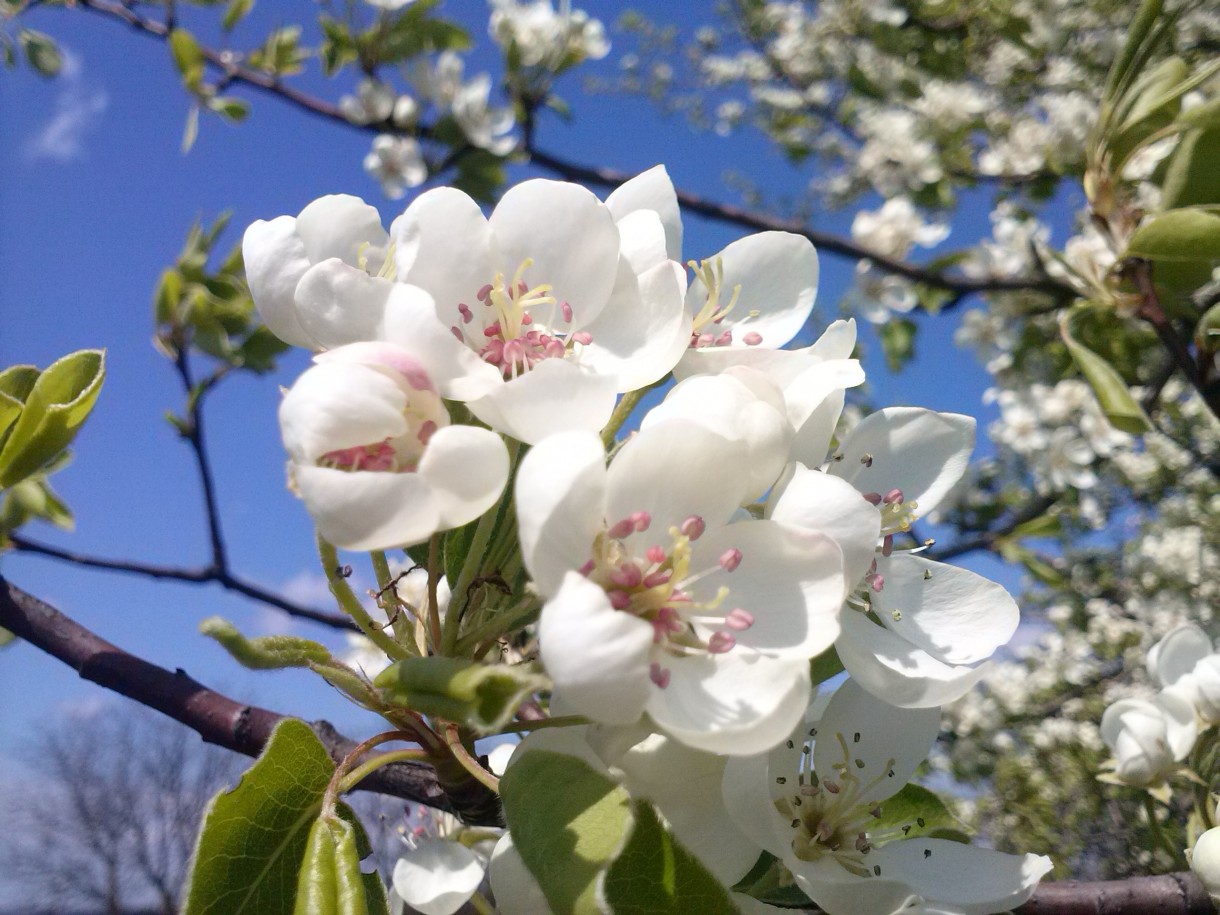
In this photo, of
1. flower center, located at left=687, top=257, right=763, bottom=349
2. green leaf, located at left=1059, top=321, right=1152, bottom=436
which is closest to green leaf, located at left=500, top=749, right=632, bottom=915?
flower center, located at left=687, top=257, right=763, bottom=349

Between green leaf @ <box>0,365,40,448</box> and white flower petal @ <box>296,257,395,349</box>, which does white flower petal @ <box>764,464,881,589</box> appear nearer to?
white flower petal @ <box>296,257,395,349</box>

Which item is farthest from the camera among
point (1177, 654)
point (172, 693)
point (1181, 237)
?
point (1177, 654)

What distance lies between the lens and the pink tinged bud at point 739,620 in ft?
2.24

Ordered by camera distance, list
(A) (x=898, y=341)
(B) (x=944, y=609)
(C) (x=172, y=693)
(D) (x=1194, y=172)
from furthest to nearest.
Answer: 1. (A) (x=898, y=341)
2. (D) (x=1194, y=172)
3. (C) (x=172, y=693)
4. (B) (x=944, y=609)

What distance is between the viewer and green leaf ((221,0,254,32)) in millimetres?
2791

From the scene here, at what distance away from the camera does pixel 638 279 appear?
32.9 inches

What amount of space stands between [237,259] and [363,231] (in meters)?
1.84

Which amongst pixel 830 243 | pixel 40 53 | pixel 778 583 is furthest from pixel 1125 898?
pixel 40 53

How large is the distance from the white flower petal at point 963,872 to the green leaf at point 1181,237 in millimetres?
915

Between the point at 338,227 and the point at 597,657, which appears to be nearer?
the point at 597,657

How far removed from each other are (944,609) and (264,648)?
622mm

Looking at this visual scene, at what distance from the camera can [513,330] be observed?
2.74 feet

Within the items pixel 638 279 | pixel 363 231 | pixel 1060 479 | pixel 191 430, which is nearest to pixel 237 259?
pixel 191 430

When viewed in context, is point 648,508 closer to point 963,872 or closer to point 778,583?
point 778,583
